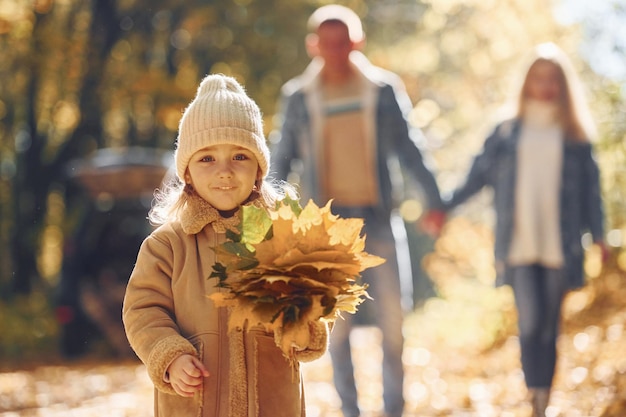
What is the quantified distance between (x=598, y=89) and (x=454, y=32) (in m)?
9.26

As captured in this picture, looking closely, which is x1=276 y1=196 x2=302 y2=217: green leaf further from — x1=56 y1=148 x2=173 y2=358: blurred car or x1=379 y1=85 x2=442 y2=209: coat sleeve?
x1=56 y1=148 x2=173 y2=358: blurred car

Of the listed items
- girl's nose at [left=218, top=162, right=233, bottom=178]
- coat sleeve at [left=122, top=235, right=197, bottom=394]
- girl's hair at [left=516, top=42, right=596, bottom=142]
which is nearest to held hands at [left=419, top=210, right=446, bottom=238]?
girl's hair at [left=516, top=42, right=596, bottom=142]

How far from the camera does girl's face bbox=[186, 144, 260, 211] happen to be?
11.3 feet

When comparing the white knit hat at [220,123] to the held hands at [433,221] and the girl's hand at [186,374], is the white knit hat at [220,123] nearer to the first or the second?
the girl's hand at [186,374]

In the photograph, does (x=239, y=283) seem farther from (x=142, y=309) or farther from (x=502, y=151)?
(x=502, y=151)

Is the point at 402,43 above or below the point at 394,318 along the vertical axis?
above

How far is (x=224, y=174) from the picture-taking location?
3.44 meters

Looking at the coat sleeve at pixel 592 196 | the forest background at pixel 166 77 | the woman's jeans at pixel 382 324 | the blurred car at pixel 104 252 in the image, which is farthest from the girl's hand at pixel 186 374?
the forest background at pixel 166 77

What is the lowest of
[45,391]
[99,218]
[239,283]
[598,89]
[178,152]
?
[239,283]

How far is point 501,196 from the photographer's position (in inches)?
262

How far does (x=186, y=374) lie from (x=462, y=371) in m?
7.82

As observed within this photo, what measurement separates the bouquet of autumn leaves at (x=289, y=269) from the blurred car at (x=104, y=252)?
10505 millimetres

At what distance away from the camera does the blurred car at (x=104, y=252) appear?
13.4 metres

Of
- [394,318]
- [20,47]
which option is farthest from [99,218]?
Result: [394,318]
